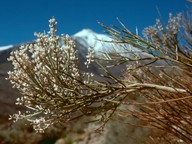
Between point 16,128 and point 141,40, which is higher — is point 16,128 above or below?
above

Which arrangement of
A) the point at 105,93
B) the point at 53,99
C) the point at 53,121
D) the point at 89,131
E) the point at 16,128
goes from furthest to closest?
the point at 16,128 → the point at 89,131 → the point at 53,121 → the point at 105,93 → the point at 53,99

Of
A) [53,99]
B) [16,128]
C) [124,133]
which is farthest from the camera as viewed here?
[16,128]

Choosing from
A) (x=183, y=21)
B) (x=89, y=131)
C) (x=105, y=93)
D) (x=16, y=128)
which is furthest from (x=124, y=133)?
(x=105, y=93)

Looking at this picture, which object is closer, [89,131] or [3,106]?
[89,131]

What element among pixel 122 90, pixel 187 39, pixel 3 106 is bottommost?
pixel 122 90

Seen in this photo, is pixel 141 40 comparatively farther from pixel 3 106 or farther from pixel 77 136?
pixel 3 106

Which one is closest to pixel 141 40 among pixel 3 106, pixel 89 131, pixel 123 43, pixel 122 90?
pixel 123 43
